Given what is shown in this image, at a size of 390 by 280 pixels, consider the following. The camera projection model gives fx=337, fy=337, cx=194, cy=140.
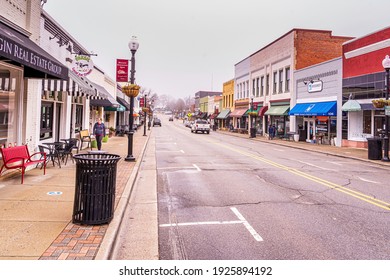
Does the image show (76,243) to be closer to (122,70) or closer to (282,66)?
(122,70)

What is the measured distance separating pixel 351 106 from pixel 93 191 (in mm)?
21822

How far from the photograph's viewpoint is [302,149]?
24312 mm

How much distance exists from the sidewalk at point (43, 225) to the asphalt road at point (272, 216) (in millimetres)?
1105

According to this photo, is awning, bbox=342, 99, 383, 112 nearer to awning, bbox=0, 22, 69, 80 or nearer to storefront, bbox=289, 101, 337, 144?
storefront, bbox=289, 101, 337, 144

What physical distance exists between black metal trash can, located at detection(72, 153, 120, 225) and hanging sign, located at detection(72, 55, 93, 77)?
454 inches

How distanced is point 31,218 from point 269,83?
1455 inches

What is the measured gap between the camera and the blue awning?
25.8 meters

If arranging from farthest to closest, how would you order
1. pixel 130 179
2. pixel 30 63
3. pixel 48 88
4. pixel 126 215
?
pixel 48 88
pixel 130 179
pixel 30 63
pixel 126 215

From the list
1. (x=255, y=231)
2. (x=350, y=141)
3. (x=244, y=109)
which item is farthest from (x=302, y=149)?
(x=244, y=109)

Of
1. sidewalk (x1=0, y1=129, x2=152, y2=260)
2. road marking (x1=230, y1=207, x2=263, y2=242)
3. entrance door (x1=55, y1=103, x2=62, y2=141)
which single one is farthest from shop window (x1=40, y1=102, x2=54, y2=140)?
road marking (x1=230, y1=207, x2=263, y2=242)

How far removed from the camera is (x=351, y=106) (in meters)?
23.1

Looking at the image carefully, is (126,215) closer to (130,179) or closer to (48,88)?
(130,179)

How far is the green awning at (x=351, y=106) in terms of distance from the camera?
74.8ft

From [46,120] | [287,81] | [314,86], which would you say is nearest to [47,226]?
[46,120]
